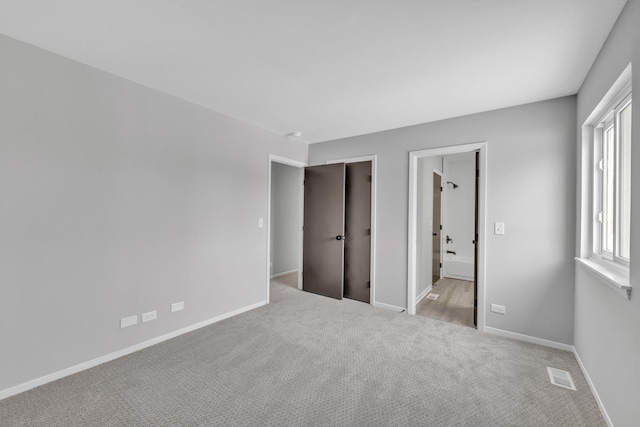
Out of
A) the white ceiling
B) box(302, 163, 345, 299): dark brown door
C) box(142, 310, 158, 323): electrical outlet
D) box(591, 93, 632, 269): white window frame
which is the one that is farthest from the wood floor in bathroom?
box(142, 310, 158, 323): electrical outlet

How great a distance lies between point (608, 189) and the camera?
2.20 meters

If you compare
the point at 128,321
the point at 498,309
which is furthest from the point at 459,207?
the point at 128,321

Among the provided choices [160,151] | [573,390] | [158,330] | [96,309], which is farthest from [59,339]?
[573,390]

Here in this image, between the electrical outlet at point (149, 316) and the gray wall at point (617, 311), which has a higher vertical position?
the gray wall at point (617, 311)

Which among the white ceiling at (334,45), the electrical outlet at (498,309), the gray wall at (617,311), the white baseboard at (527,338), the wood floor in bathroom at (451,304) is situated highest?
the white ceiling at (334,45)

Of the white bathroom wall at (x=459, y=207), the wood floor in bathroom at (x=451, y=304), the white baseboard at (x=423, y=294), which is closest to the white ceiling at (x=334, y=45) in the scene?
the wood floor in bathroom at (x=451, y=304)

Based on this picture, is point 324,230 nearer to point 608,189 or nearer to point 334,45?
point 334,45

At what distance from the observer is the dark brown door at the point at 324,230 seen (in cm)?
432

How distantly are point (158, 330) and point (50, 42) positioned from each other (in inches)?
98.2

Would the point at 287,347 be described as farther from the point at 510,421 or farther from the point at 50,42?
the point at 50,42

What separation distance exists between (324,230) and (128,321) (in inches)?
106

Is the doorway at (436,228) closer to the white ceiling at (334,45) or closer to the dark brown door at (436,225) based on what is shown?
the dark brown door at (436,225)

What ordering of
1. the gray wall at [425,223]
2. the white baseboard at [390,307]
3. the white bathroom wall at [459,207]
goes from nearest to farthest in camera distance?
the white baseboard at [390,307]
the gray wall at [425,223]
the white bathroom wall at [459,207]

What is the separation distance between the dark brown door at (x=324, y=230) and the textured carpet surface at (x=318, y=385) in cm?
135
